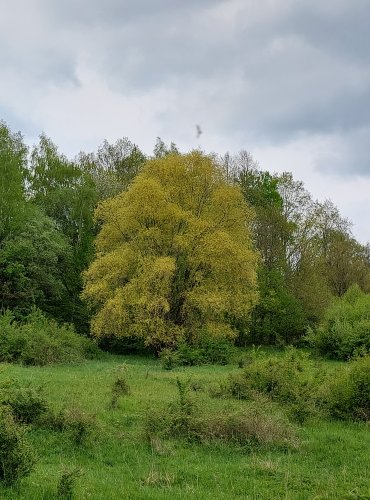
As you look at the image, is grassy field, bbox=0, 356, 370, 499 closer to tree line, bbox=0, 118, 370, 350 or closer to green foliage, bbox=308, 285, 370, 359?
tree line, bbox=0, 118, 370, 350

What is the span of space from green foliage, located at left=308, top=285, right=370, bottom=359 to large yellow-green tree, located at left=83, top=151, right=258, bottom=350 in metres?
6.31

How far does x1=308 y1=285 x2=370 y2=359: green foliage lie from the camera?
34219 millimetres

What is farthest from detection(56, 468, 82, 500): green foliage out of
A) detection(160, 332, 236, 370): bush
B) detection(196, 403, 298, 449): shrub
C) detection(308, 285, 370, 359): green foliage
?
detection(308, 285, 370, 359): green foliage

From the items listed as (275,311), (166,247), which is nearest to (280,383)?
(166,247)

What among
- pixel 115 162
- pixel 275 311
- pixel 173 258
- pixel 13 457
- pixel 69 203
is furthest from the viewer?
pixel 115 162

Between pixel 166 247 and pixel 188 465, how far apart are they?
81.9ft

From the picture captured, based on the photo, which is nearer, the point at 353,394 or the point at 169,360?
the point at 353,394

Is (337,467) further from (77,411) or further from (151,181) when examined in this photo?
(151,181)

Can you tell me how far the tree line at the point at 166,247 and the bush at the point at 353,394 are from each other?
57.3ft

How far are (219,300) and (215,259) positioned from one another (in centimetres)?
267

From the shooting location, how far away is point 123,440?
11.0 metres

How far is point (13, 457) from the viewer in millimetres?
7777

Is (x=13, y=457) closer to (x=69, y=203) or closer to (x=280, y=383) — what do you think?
(x=280, y=383)

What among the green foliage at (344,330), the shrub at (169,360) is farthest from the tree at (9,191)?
the green foliage at (344,330)
